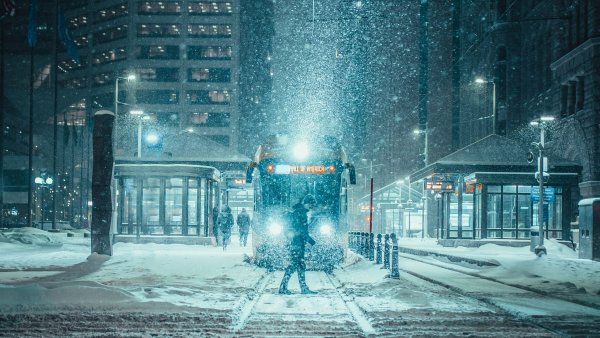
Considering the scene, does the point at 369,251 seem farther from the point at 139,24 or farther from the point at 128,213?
the point at 139,24

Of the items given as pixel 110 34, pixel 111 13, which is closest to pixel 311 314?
pixel 110 34

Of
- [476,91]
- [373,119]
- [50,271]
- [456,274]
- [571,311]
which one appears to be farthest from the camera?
[373,119]

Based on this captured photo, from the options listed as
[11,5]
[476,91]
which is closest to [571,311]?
[11,5]

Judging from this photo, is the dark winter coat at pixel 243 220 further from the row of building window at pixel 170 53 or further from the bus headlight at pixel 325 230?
the row of building window at pixel 170 53

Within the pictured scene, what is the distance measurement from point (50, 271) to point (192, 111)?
84918mm

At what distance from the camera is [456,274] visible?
20844 millimetres

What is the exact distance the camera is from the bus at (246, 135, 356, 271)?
2028 centimetres

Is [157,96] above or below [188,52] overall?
below

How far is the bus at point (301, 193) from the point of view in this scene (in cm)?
2028

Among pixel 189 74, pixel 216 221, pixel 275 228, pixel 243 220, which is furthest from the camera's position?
pixel 189 74

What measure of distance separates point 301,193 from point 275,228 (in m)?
1.31

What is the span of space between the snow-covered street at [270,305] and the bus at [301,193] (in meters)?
1.19

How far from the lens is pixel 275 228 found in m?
20.2

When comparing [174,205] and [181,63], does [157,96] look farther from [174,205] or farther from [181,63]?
[174,205]
